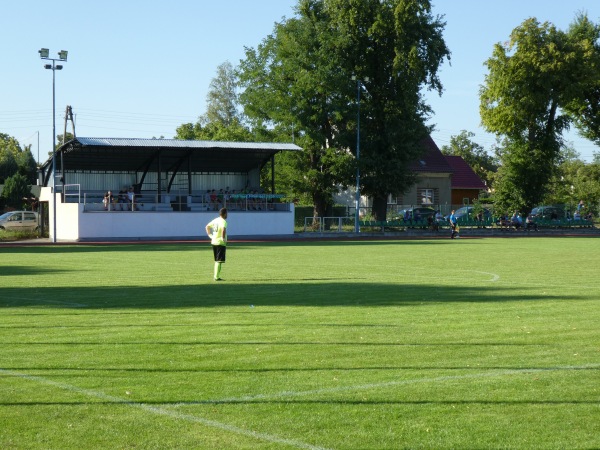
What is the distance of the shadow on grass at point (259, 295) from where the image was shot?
54.2ft

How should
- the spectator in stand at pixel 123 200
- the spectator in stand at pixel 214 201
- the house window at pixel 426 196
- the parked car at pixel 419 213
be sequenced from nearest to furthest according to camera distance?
the spectator in stand at pixel 123 200 → the spectator in stand at pixel 214 201 → the parked car at pixel 419 213 → the house window at pixel 426 196

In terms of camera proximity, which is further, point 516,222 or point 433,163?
point 433,163

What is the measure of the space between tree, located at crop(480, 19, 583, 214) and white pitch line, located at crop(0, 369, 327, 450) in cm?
6332

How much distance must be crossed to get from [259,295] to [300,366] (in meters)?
8.26

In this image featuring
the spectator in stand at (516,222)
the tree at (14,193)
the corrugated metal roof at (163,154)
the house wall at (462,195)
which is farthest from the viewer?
the house wall at (462,195)

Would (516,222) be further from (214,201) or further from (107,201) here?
(107,201)

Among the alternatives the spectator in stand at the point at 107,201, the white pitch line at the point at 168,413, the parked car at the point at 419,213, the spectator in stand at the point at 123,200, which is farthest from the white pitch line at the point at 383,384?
the parked car at the point at 419,213

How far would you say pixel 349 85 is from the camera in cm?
6456

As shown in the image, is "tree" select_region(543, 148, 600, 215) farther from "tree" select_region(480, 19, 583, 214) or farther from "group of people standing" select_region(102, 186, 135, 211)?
"group of people standing" select_region(102, 186, 135, 211)

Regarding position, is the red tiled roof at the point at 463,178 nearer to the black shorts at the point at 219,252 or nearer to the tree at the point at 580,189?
the tree at the point at 580,189

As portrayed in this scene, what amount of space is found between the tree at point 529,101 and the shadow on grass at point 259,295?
51479mm

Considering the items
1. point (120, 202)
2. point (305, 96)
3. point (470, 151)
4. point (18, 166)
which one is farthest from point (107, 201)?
point (470, 151)

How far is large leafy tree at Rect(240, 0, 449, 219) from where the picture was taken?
6419 cm

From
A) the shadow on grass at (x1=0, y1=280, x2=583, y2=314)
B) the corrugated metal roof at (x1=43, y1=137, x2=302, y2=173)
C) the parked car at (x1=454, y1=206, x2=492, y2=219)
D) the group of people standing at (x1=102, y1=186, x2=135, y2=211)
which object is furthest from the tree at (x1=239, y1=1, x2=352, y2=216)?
the shadow on grass at (x1=0, y1=280, x2=583, y2=314)
